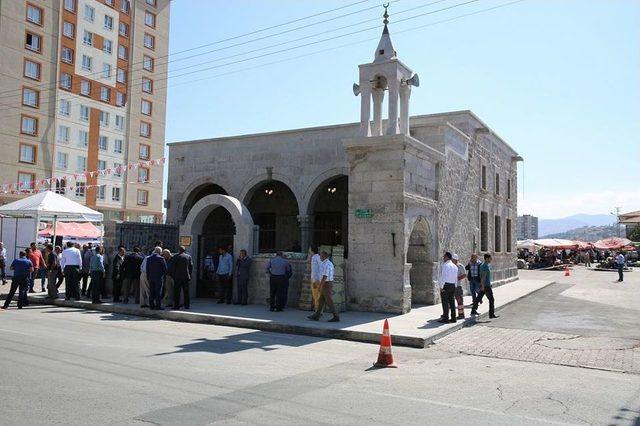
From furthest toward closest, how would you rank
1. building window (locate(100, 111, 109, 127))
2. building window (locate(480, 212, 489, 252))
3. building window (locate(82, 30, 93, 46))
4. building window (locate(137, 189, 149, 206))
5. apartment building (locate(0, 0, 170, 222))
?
building window (locate(137, 189, 149, 206))
building window (locate(100, 111, 109, 127))
building window (locate(82, 30, 93, 46))
apartment building (locate(0, 0, 170, 222))
building window (locate(480, 212, 489, 252))

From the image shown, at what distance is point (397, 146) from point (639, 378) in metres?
7.67

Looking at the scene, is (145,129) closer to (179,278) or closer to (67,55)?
(67,55)

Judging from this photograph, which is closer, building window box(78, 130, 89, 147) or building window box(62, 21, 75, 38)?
building window box(62, 21, 75, 38)

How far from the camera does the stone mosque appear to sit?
1352 cm

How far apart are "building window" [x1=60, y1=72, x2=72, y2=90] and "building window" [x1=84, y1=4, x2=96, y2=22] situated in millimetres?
5574

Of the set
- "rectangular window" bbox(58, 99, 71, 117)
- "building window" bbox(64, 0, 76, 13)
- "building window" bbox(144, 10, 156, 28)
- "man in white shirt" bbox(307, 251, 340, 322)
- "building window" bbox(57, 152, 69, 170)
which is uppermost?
"building window" bbox(144, 10, 156, 28)

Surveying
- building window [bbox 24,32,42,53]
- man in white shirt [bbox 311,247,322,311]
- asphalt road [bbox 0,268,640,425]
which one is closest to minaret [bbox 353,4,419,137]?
man in white shirt [bbox 311,247,322,311]

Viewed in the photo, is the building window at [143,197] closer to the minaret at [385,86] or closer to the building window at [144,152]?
the building window at [144,152]

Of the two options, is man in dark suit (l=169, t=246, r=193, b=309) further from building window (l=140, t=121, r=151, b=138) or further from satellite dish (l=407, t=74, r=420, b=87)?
building window (l=140, t=121, r=151, b=138)

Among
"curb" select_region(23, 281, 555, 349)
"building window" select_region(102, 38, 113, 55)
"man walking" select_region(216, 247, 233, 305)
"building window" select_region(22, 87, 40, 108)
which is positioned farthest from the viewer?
"building window" select_region(102, 38, 113, 55)

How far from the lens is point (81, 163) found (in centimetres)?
4528

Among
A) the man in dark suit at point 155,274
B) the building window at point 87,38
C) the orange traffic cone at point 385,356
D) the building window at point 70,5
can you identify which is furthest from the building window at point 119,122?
the orange traffic cone at point 385,356

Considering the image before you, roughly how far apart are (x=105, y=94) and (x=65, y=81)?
4.19 m

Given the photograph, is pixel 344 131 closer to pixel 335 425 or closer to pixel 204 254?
pixel 204 254
